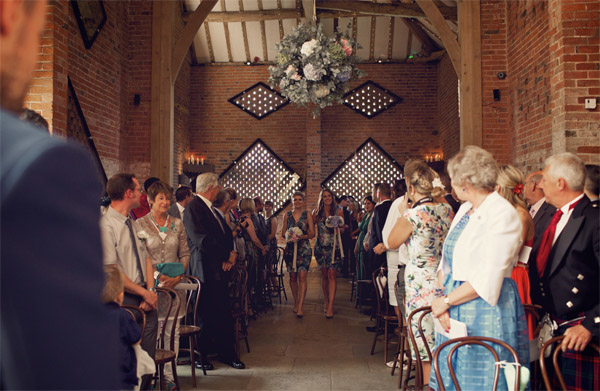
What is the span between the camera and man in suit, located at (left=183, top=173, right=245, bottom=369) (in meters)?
4.25

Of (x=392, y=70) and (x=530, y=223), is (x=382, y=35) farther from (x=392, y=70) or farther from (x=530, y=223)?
(x=530, y=223)

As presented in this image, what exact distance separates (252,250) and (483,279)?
14.2 feet

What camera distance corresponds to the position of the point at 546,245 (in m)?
2.67

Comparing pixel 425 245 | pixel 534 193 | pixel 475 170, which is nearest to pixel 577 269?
pixel 475 170

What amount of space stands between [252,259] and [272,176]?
5949 millimetres

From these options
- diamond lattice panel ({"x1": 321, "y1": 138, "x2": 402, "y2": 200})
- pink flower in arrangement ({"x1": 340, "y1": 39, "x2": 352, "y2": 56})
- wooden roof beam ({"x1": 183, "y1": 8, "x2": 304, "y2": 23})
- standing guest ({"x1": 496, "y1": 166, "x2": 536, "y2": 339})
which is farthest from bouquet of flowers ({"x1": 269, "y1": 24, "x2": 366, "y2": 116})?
diamond lattice panel ({"x1": 321, "y1": 138, "x2": 402, "y2": 200})

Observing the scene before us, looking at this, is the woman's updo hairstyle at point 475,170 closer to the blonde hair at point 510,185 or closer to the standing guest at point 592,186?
the blonde hair at point 510,185

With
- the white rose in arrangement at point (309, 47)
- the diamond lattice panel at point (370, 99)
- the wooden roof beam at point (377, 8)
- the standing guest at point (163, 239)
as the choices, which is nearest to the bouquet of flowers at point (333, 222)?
the white rose in arrangement at point (309, 47)

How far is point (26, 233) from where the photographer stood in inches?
16.5

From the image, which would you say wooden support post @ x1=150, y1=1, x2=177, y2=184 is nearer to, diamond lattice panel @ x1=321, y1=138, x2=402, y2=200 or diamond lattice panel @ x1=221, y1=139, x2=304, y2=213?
diamond lattice panel @ x1=221, y1=139, x2=304, y2=213

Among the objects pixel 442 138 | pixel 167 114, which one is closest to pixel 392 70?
pixel 442 138

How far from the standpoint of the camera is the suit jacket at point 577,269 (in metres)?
2.30

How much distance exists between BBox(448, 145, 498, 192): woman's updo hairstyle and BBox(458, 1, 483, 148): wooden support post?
12.9ft

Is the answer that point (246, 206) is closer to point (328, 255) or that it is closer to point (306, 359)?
point (328, 255)
